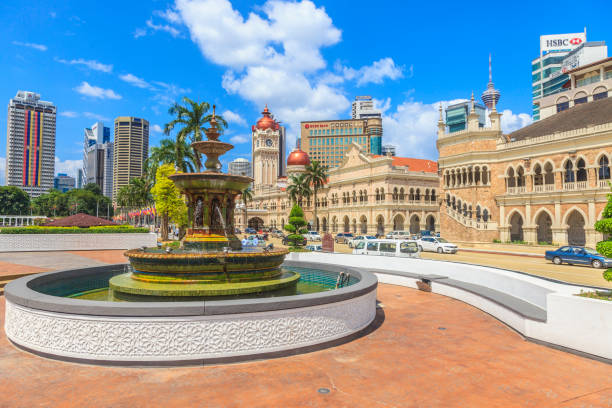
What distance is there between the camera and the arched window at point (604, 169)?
3419 centimetres

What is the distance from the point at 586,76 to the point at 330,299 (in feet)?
234

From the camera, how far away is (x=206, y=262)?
960cm

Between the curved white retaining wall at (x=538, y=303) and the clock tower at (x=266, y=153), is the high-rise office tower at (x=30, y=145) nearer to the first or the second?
the clock tower at (x=266, y=153)

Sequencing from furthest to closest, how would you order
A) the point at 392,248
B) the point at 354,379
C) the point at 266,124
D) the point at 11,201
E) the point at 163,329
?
the point at 266,124 → the point at 11,201 → the point at 392,248 → the point at 163,329 → the point at 354,379

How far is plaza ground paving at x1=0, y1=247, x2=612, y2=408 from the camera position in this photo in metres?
5.65

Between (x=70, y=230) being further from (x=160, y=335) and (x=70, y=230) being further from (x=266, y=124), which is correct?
(x=266, y=124)

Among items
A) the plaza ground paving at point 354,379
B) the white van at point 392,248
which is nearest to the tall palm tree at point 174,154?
the white van at point 392,248

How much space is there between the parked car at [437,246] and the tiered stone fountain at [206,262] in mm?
24760

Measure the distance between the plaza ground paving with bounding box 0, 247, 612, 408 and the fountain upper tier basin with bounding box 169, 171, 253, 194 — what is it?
579 centimetres

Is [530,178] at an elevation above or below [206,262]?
above

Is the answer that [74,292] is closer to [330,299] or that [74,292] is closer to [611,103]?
[330,299]


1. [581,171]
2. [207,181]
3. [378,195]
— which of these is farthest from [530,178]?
[207,181]

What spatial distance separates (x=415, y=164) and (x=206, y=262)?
59.2 m

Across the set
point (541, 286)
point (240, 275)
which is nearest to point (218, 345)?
point (240, 275)
